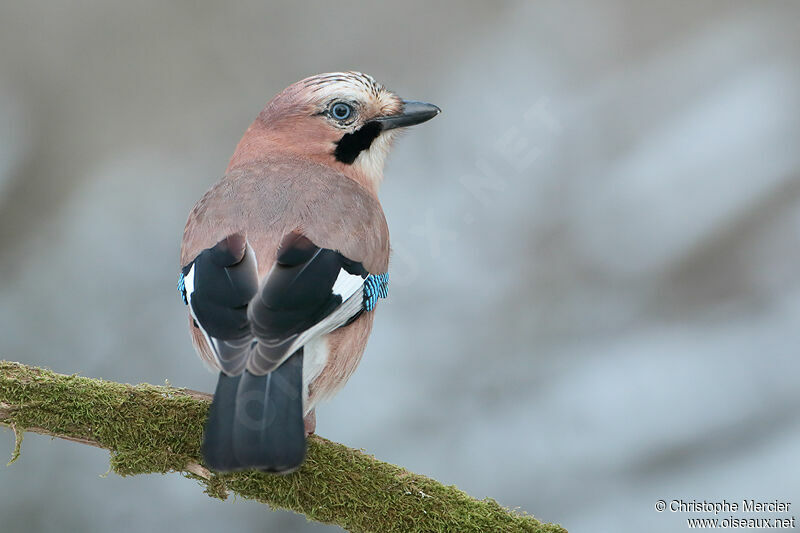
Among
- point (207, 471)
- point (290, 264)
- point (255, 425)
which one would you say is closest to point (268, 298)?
point (290, 264)

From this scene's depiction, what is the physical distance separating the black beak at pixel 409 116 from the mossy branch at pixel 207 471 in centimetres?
189

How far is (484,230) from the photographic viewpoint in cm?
627

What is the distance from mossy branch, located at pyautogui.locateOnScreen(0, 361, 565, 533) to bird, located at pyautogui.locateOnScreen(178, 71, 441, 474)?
320mm

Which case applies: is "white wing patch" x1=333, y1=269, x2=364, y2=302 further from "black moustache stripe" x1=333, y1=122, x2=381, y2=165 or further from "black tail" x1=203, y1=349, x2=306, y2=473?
"black moustache stripe" x1=333, y1=122, x2=381, y2=165

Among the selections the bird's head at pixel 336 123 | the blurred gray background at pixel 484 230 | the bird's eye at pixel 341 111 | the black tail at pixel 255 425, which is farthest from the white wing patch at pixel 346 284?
the blurred gray background at pixel 484 230

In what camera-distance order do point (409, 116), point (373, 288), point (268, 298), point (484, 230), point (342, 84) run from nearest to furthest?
point (268, 298) < point (373, 288) < point (342, 84) < point (409, 116) < point (484, 230)

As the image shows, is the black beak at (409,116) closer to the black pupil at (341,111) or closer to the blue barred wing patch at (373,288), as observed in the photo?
the black pupil at (341,111)

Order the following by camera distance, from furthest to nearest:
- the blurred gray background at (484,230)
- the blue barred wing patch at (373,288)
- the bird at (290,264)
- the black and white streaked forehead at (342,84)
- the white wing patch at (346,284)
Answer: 1. the blurred gray background at (484,230)
2. the black and white streaked forehead at (342,84)
3. the blue barred wing patch at (373,288)
4. the white wing patch at (346,284)
5. the bird at (290,264)

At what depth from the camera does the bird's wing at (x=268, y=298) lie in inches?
123

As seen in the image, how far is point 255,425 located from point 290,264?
2.39ft

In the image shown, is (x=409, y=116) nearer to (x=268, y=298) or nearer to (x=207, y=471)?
(x=268, y=298)

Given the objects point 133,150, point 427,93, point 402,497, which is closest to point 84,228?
point 133,150

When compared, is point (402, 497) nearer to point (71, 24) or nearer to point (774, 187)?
point (774, 187)

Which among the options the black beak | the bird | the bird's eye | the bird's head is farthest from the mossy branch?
the black beak
